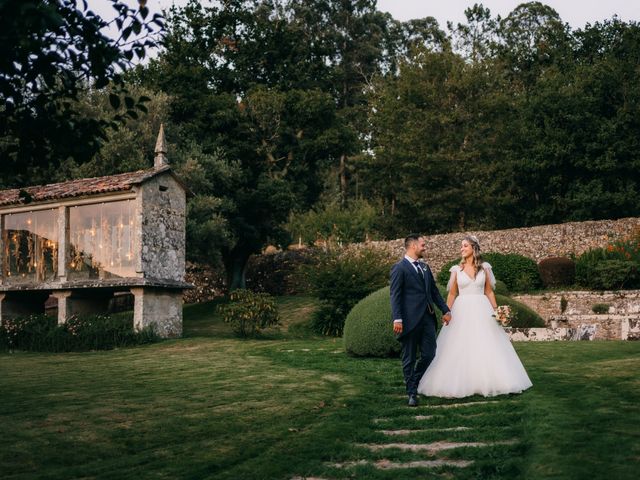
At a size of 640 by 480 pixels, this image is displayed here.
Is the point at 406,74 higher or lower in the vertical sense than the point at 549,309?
higher

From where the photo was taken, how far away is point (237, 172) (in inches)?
1234

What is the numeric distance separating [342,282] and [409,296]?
14052mm

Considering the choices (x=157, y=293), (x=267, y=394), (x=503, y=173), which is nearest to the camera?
(x=267, y=394)

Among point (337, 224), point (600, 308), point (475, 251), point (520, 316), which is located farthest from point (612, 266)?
point (337, 224)

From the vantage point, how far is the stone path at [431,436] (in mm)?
6520

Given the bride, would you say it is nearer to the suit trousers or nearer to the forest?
the suit trousers

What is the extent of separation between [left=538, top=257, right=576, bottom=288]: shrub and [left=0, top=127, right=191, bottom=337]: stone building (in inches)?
549

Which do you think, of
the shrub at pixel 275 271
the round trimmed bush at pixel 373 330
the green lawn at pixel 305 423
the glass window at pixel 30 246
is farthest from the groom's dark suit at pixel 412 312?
the shrub at pixel 275 271

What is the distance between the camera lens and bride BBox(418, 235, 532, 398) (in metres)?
9.55

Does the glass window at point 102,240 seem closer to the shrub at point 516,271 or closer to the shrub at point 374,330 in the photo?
the shrub at point 374,330

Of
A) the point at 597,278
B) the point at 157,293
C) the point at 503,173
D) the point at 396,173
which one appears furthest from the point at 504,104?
the point at 157,293

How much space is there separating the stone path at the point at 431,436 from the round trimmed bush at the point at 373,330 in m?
5.14

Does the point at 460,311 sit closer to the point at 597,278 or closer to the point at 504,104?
the point at 597,278

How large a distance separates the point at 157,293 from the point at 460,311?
13926 millimetres
